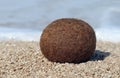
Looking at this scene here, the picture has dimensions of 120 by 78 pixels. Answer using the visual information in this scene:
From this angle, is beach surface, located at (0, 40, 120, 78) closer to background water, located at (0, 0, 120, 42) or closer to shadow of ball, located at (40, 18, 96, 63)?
shadow of ball, located at (40, 18, 96, 63)

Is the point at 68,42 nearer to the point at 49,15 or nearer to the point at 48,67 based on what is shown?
the point at 48,67

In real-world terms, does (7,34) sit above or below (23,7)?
below

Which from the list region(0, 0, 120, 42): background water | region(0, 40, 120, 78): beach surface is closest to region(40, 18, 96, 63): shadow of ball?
region(0, 40, 120, 78): beach surface

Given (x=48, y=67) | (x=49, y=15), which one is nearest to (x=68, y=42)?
(x=48, y=67)

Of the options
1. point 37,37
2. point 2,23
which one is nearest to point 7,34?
point 37,37

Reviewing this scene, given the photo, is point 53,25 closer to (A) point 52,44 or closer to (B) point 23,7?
(A) point 52,44
